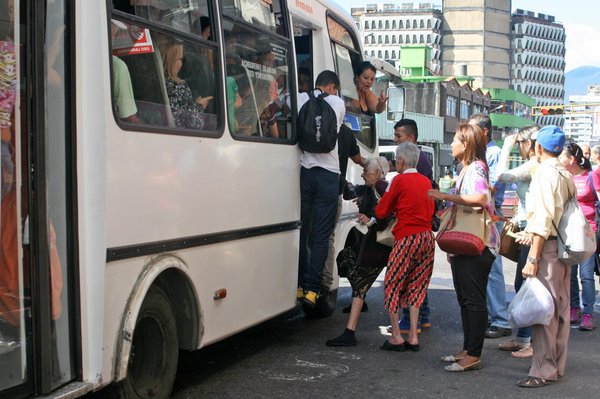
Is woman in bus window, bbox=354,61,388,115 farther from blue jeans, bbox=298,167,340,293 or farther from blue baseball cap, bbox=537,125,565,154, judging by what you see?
blue baseball cap, bbox=537,125,565,154

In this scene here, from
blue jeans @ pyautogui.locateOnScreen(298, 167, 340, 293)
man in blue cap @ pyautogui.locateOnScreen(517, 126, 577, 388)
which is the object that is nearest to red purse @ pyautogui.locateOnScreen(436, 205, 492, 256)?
man in blue cap @ pyautogui.locateOnScreen(517, 126, 577, 388)

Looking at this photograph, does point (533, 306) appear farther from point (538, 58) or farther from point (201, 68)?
point (538, 58)

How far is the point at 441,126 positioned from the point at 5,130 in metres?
88.8

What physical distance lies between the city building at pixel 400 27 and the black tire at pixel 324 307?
154 metres

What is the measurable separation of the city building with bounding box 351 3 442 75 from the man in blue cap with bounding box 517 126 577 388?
514 ft

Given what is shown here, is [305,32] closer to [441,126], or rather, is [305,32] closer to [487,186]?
[487,186]

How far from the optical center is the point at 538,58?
176000mm

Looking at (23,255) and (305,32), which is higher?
(305,32)

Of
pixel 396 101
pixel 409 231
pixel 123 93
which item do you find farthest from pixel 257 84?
pixel 396 101

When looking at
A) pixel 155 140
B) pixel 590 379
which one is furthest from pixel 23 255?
pixel 590 379

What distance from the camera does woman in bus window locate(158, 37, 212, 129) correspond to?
17.6ft

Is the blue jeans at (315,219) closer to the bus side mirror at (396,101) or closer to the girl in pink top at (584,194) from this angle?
the girl in pink top at (584,194)

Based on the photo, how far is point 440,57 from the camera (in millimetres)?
165500

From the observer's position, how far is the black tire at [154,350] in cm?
520
